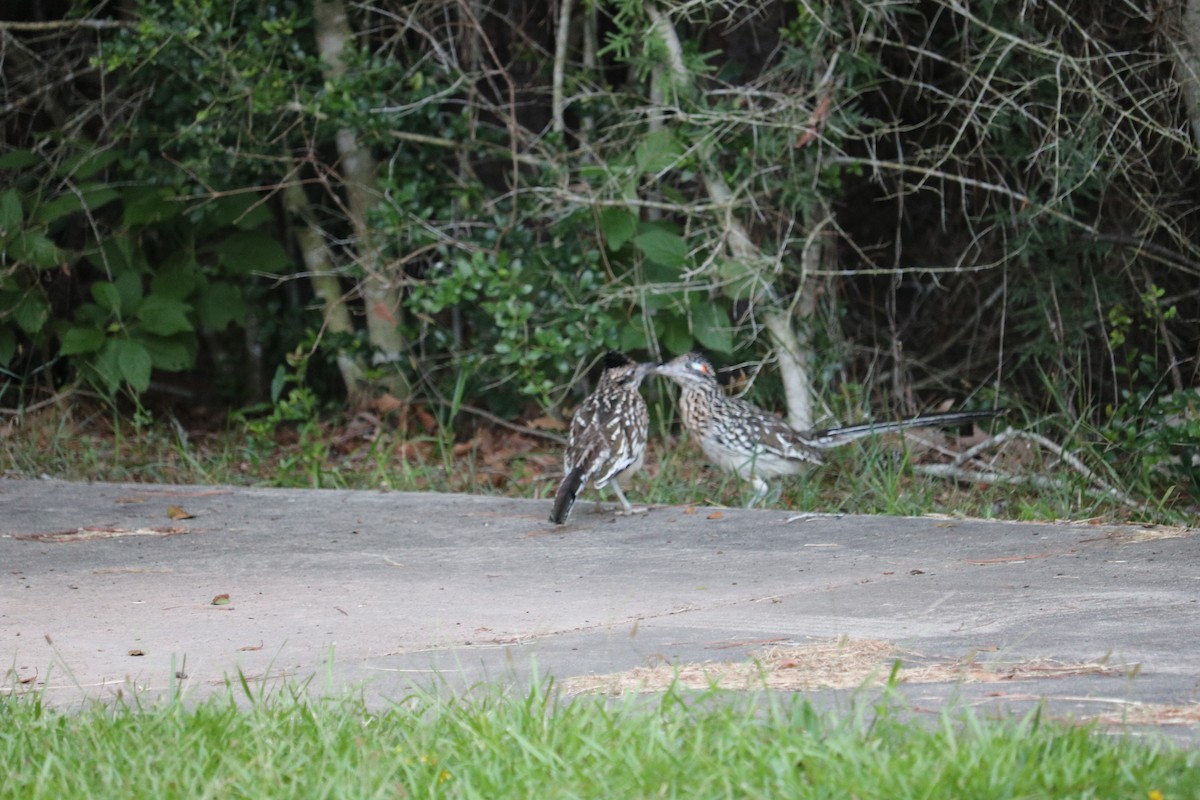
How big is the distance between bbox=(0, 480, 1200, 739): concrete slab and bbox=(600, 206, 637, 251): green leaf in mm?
2345

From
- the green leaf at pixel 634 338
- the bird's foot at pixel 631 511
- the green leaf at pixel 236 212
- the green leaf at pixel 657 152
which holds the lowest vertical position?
the bird's foot at pixel 631 511

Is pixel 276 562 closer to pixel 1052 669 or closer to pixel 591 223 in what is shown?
pixel 1052 669

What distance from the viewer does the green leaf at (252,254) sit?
10.5 m

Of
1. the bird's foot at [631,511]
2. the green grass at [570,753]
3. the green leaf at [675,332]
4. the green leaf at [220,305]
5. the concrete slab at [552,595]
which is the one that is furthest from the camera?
the green leaf at [220,305]

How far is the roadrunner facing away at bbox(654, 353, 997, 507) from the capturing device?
7945mm

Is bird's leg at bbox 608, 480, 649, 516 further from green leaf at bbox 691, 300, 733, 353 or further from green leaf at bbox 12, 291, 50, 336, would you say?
green leaf at bbox 12, 291, 50, 336

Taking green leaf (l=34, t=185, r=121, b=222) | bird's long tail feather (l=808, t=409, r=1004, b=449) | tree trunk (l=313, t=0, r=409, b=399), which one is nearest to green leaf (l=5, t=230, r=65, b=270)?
green leaf (l=34, t=185, r=121, b=222)

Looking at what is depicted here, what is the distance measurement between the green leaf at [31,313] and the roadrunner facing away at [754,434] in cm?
433

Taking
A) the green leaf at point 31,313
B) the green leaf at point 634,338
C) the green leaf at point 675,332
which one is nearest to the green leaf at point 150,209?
the green leaf at point 31,313

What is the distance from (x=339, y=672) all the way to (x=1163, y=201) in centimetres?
660

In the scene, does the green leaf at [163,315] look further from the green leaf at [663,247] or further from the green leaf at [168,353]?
the green leaf at [663,247]

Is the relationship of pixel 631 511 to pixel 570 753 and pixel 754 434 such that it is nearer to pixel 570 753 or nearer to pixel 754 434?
pixel 754 434

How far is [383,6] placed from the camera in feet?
34.3

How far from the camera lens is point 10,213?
31.6ft
